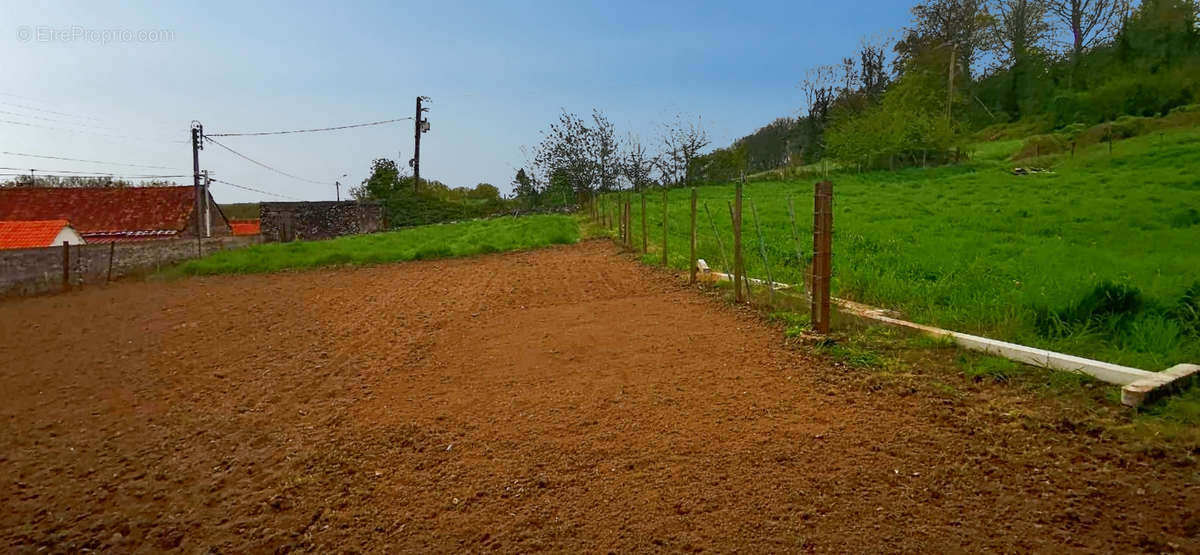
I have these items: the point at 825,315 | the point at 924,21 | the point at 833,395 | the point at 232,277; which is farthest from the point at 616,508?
the point at 924,21

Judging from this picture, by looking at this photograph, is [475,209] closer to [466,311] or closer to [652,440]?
[466,311]

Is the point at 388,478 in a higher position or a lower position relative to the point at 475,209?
lower

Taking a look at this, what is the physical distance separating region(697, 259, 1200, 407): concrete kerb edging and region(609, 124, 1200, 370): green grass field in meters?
0.34

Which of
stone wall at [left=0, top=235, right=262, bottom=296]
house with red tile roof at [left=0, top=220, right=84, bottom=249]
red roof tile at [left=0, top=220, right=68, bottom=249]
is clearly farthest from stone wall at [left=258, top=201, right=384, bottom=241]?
stone wall at [left=0, top=235, right=262, bottom=296]

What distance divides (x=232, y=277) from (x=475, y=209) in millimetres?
21108

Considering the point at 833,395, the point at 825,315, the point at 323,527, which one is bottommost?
the point at 323,527

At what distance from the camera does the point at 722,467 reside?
3.11 metres

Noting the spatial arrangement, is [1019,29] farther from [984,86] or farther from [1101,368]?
[1101,368]

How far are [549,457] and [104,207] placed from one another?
1351 inches

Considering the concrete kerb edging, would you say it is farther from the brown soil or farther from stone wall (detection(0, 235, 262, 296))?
stone wall (detection(0, 235, 262, 296))

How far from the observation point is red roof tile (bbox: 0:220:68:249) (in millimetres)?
22484

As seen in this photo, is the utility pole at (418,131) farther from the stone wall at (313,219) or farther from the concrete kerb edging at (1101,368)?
the concrete kerb edging at (1101,368)

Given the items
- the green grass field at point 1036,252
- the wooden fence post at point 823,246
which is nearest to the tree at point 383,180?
the green grass field at point 1036,252

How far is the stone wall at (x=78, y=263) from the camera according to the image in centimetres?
1389
